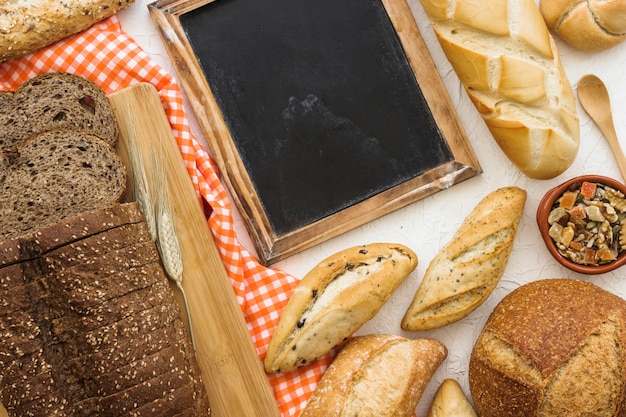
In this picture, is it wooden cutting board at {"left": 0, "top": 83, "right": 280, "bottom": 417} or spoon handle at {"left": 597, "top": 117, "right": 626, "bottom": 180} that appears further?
spoon handle at {"left": 597, "top": 117, "right": 626, "bottom": 180}

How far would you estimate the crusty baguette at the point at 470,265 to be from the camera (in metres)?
2.57

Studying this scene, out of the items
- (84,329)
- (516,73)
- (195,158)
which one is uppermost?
(195,158)

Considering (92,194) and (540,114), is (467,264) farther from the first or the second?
(92,194)

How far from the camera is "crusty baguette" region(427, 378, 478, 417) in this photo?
8.50 feet

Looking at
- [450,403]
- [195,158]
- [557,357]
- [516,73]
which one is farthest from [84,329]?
[516,73]

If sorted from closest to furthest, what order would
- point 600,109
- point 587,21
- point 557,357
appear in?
1. point 557,357
2. point 587,21
3. point 600,109

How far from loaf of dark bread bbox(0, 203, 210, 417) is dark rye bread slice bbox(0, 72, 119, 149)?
16.5 inches

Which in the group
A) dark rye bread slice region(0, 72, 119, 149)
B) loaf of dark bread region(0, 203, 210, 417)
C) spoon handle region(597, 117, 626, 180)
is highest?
dark rye bread slice region(0, 72, 119, 149)

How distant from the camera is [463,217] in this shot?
2775mm

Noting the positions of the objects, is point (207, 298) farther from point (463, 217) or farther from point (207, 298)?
point (463, 217)

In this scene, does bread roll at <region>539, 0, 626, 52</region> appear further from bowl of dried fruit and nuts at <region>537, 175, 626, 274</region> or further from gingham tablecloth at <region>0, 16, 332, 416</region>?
gingham tablecloth at <region>0, 16, 332, 416</region>

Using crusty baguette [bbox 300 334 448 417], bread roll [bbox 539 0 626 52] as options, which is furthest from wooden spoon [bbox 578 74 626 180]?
crusty baguette [bbox 300 334 448 417]

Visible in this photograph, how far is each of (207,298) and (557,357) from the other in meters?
1.33

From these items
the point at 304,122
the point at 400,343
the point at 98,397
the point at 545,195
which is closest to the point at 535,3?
the point at 545,195
